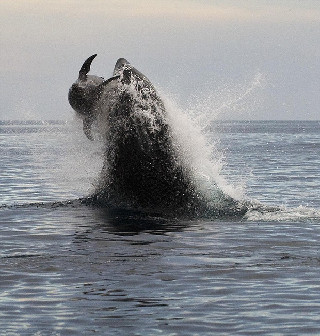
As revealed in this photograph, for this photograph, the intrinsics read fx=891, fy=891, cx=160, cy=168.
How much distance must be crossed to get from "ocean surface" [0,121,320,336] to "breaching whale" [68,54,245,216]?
2.21 feet

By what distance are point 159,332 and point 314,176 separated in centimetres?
2460

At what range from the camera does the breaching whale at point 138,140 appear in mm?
18141

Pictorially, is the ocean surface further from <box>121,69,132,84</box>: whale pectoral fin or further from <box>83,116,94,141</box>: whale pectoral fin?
<box>121,69,132,84</box>: whale pectoral fin

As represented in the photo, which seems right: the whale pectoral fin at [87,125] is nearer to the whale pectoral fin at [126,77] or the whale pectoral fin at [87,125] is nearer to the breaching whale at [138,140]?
the breaching whale at [138,140]

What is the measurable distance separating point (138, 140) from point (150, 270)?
20.8 ft

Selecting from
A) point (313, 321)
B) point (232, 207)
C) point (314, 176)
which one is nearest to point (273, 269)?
point (313, 321)

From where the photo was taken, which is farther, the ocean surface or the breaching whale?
the breaching whale

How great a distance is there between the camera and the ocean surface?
955cm

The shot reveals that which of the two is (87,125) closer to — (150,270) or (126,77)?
(126,77)

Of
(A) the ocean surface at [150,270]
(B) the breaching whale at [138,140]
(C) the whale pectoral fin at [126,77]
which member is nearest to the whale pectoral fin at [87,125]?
(B) the breaching whale at [138,140]

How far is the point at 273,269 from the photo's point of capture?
12164mm

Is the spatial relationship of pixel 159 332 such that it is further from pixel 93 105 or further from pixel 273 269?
pixel 93 105

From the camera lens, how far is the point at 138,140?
1822cm

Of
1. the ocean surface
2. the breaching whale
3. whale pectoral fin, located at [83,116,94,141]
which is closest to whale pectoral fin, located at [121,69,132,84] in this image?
the breaching whale
